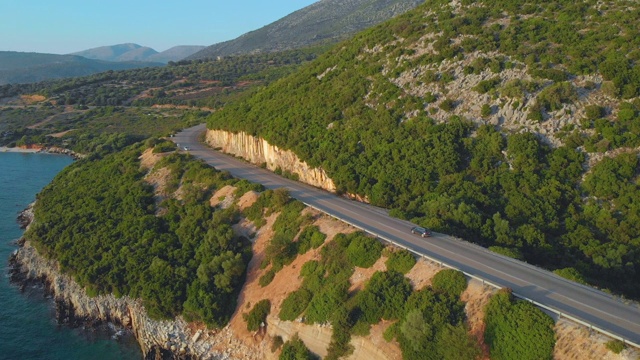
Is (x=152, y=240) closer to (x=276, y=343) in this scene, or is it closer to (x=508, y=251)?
(x=276, y=343)

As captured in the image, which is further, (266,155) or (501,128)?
(266,155)

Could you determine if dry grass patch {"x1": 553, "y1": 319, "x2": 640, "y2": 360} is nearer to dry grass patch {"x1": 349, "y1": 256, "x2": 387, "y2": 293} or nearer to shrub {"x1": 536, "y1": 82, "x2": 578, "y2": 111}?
dry grass patch {"x1": 349, "y1": 256, "x2": 387, "y2": 293}

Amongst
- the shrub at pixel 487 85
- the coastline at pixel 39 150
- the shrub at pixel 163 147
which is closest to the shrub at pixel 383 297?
the shrub at pixel 487 85

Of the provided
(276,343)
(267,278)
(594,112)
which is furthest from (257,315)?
(594,112)

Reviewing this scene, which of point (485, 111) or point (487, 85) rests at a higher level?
point (487, 85)

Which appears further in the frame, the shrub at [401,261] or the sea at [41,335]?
the sea at [41,335]

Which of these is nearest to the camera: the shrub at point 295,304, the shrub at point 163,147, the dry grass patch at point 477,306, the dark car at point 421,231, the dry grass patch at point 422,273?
the dry grass patch at point 477,306

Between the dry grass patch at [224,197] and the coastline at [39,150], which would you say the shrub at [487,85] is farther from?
the coastline at [39,150]

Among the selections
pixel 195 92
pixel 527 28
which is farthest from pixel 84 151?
pixel 527 28

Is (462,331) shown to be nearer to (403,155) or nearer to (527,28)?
(403,155)
